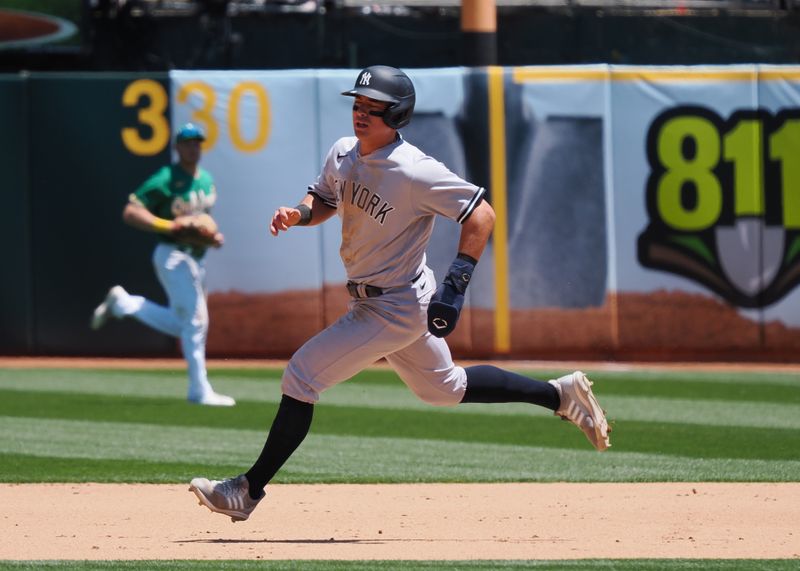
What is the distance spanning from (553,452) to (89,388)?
16.5ft

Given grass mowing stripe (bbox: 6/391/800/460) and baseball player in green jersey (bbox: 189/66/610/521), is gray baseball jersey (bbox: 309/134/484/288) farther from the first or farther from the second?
grass mowing stripe (bbox: 6/391/800/460)

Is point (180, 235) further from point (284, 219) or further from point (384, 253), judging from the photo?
point (384, 253)

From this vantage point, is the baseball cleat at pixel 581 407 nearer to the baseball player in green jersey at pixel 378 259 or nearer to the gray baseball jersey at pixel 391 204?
the baseball player in green jersey at pixel 378 259

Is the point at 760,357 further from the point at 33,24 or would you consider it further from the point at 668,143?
the point at 33,24

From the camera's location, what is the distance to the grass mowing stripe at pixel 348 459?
8.23 metres

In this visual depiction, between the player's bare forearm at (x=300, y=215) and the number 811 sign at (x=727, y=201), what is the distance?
29.7 feet

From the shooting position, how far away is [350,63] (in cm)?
1834

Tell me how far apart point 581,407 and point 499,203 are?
27.4ft

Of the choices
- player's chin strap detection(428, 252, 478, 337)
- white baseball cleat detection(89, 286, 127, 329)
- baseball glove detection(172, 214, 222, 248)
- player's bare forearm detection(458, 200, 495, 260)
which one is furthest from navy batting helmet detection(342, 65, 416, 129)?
white baseball cleat detection(89, 286, 127, 329)

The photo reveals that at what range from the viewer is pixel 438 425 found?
34.8 ft

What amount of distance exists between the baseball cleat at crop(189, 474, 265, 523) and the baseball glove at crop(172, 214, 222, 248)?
4873mm

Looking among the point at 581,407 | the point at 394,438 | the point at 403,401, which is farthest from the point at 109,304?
the point at 581,407

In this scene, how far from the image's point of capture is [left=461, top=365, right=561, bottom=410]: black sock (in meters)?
6.60

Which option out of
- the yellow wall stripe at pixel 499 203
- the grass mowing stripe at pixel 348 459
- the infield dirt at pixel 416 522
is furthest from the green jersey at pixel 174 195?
the yellow wall stripe at pixel 499 203
